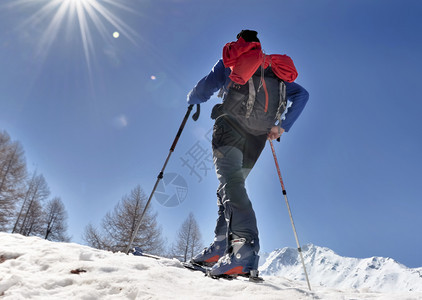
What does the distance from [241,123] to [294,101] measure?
41.0 inches

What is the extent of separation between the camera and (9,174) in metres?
21.8

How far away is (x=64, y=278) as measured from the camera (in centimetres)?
202

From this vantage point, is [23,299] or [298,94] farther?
[298,94]

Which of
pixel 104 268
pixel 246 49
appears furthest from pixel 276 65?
pixel 104 268

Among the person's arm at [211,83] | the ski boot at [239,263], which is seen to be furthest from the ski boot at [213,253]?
the person's arm at [211,83]

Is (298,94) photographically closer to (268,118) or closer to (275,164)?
(268,118)

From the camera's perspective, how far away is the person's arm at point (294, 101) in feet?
11.7

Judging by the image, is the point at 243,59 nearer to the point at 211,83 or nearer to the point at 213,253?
the point at 211,83

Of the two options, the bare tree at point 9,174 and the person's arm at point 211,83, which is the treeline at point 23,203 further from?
the person's arm at point 211,83

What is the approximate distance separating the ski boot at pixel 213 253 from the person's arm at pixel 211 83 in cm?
192

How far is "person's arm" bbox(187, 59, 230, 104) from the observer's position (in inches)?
134

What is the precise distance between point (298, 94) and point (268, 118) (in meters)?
0.81

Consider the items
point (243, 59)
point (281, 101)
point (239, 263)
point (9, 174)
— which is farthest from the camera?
point (9, 174)

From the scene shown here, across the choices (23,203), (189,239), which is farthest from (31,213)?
(189,239)
